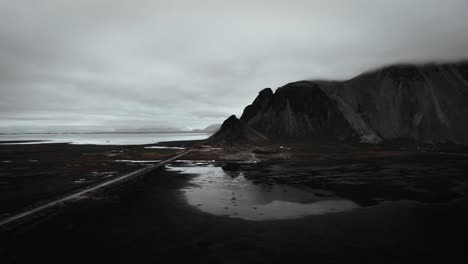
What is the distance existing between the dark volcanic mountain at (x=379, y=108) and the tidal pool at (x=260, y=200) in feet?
359

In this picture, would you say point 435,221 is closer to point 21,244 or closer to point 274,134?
point 21,244

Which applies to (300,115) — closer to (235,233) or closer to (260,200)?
(260,200)

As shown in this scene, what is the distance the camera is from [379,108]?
486 ft

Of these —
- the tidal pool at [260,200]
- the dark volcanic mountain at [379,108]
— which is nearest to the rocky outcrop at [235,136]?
the dark volcanic mountain at [379,108]

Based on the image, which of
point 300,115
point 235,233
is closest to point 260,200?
point 235,233

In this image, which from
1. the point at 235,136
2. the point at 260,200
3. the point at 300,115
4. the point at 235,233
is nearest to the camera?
the point at 235,233

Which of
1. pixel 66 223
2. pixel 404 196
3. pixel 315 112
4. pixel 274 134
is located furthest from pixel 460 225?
pixel 315 112

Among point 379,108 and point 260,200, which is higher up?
point 379,108

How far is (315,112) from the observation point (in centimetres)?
15100

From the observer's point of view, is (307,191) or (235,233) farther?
(307,191)

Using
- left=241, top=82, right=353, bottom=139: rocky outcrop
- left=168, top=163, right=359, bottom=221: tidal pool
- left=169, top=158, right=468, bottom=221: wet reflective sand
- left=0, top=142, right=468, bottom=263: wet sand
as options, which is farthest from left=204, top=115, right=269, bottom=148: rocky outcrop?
left=0, top=142, right=468, bottom=263: wet sand

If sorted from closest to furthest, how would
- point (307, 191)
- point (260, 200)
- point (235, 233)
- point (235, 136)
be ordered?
1. point (235, 233)
2. point (260, 200)
3. point (307, 191)
4. point (235, 136)

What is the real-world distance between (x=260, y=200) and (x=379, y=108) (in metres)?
149

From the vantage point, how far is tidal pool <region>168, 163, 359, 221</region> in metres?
16.5
